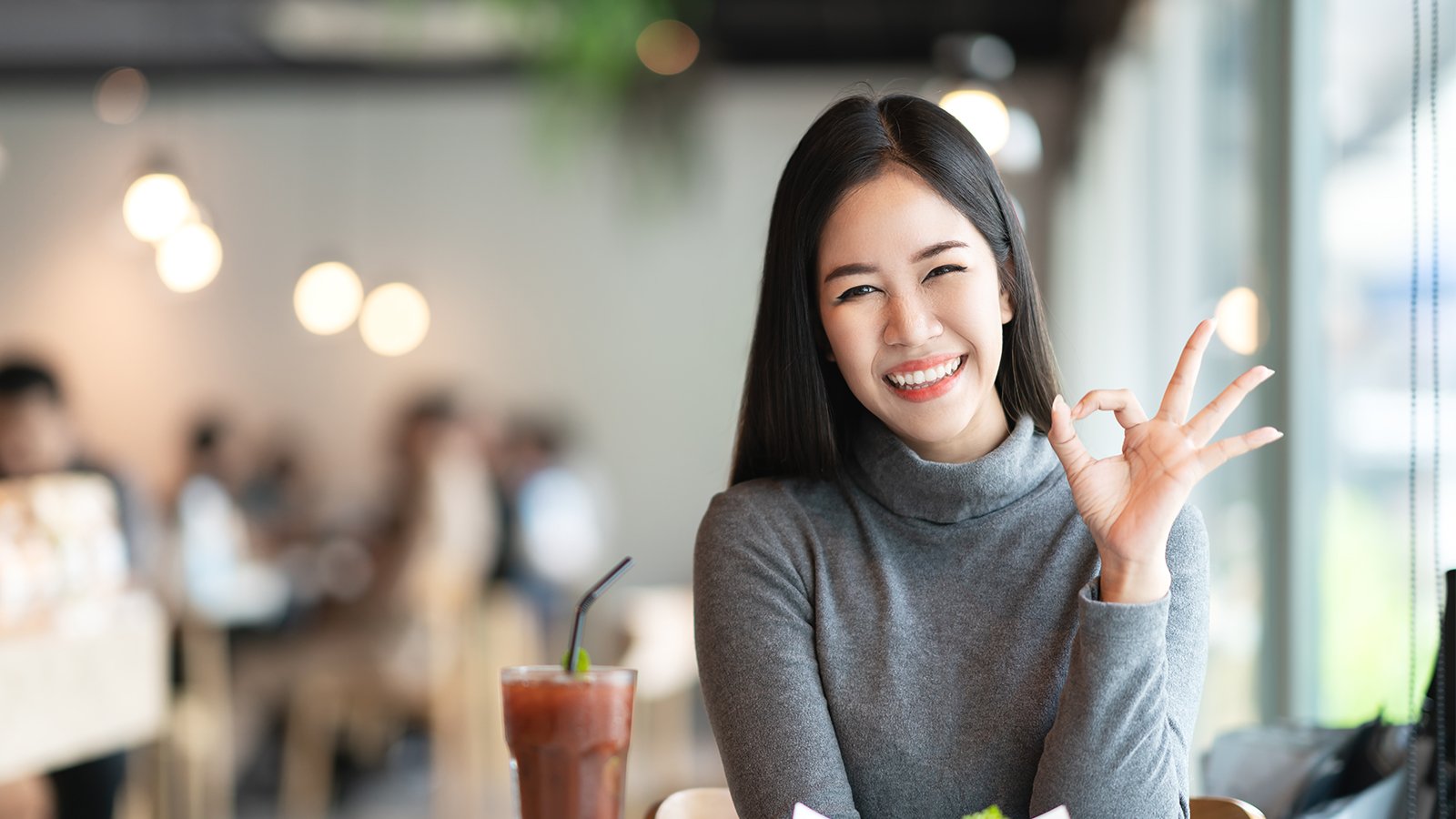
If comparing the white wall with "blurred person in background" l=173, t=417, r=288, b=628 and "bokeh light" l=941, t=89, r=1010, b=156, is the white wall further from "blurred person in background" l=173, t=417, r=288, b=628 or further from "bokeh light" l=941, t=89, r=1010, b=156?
"bokeh light" l=941, t=89, r=1010, b=156

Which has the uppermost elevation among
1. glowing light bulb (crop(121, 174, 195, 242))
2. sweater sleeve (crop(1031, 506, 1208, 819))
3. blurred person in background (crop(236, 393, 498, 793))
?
glowing light bulb (crop(121, 174, 195, 242))

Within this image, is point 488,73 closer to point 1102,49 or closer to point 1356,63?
point 1102,49

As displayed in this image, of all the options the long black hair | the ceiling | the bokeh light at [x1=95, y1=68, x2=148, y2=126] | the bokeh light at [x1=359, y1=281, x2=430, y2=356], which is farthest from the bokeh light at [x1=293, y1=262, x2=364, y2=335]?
the long black hair

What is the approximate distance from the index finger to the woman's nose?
23 cm

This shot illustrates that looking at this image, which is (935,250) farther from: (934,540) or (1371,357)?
(1371,357)

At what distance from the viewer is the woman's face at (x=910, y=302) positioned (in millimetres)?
1342

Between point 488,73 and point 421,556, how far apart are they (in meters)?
3.01

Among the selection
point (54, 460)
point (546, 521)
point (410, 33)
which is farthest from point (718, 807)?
point (410, 33)

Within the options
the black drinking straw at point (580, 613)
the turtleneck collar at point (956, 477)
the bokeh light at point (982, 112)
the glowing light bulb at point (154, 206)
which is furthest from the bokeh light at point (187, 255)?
the black drinking straw at point (580, 613)

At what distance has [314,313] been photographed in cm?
590

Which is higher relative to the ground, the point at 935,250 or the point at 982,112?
the point at 982,112

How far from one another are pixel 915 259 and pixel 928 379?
120 mm

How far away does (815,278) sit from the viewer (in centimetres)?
143

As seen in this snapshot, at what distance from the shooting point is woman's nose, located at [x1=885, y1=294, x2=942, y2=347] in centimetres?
133
